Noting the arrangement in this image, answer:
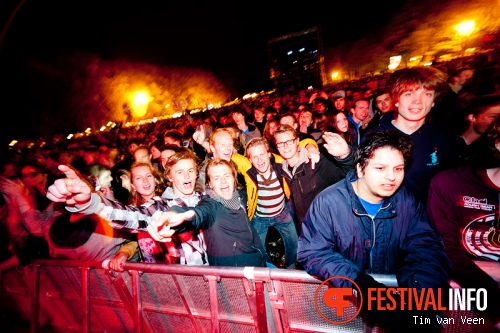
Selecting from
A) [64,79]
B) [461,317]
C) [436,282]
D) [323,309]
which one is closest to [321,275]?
[323,309]

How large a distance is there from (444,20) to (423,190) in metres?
20.4

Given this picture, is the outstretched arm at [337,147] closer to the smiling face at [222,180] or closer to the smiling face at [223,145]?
the smiling face at [222,180]

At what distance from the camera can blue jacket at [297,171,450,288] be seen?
1846mm

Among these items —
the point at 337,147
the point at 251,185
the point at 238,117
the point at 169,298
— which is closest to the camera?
the point at 169,298

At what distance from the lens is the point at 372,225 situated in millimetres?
1977

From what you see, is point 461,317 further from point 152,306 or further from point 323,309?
point 152,306

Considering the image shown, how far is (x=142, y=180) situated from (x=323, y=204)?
2.51 metres

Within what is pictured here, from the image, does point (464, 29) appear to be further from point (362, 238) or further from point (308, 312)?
point (308, 312)

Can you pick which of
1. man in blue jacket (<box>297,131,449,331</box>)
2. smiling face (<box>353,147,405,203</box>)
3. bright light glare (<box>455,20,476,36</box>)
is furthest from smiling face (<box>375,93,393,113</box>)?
bright light glare (<box>455,20,476,36</box>)

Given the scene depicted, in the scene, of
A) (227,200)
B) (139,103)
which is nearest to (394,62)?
(139,103)

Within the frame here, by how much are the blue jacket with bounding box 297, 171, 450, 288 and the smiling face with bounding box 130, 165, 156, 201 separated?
2338 millimetres

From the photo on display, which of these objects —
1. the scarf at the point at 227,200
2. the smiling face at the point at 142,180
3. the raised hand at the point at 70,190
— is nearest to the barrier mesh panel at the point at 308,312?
the scarf at the point at 227,200

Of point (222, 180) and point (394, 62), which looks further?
point (394, 62)

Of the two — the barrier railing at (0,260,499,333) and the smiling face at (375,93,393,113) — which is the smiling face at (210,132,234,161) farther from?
the smiling face at (375,93,393,113)
